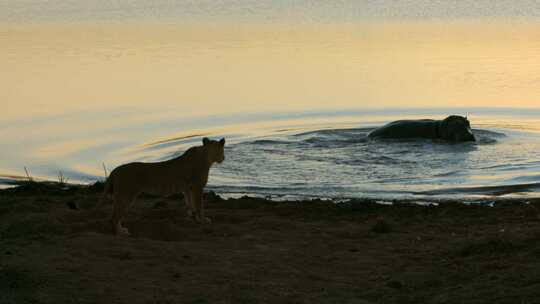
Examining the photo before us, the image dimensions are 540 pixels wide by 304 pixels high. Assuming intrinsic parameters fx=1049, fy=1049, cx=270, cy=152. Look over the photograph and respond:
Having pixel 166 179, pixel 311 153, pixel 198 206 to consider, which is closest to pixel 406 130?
pixel 311 153

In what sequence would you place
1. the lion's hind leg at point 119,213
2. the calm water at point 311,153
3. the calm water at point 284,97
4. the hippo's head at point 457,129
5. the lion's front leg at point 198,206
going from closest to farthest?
the lion's hind leg at point 119,213 < the lion's front leg at point 198,206 < the calm water at point 311,153 < the calm water at point 284,97 < the hippo's head at point 457,129

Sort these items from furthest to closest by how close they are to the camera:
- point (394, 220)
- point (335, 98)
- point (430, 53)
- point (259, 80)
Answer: point (430, 53) → point (259, 80) → point (335, 98) → point (394, 220)

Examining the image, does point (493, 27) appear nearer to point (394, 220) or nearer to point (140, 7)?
point (140, 7)

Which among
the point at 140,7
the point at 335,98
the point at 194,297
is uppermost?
the point at 140,7

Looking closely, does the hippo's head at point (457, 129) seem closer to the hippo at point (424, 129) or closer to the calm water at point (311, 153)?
the hippo at point (424, 129)

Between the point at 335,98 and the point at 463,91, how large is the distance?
2.85m

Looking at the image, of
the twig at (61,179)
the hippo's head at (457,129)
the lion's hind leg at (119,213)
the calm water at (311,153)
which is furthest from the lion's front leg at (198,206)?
the hippo's head at (457,129)

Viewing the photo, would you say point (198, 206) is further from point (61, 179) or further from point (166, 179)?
point (61, 179)

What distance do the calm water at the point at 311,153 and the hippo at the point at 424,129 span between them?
199mm

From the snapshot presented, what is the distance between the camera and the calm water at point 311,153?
15.1m

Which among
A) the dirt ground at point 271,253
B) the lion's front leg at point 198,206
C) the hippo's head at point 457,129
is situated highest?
the hippo's head at point 457,129

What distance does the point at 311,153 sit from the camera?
17.8 m

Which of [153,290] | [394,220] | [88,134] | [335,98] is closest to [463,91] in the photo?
[335,98]

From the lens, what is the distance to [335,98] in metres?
22.1
